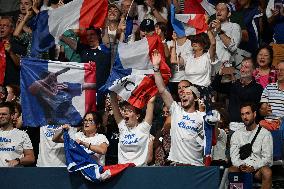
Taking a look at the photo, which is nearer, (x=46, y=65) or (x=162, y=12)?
(x=46, y=65)

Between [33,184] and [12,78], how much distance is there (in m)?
4.28

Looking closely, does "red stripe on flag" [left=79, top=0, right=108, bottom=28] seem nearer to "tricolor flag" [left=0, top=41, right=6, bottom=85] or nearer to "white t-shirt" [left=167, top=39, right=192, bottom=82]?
"white t-shirt" [left=167, top=39, right=192, bottom=82]

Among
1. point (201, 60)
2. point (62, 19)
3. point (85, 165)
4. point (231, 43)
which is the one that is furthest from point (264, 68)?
point (85, 165)

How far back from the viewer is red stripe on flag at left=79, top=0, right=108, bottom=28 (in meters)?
17.0

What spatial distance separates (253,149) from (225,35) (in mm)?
3388

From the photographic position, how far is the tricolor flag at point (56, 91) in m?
16.0

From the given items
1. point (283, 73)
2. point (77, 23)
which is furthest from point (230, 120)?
point (77, 23)

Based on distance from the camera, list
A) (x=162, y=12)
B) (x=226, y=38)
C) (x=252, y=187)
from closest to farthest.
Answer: (x=252, y=187), (x=226, y=38), (x=162, y=12)

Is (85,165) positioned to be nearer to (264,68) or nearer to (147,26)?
(147,26)

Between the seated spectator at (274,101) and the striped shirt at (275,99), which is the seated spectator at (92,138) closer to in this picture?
the seated spectator at (274,101)

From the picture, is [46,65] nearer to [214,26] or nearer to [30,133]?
[30,133]

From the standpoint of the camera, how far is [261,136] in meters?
15.2

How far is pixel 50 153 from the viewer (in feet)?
52.0

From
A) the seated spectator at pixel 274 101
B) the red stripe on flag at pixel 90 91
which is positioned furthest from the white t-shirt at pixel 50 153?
the seated spectator at pixel 274 101
